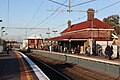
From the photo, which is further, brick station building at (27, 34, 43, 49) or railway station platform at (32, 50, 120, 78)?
brick station building at (27, 34, 43, 49)

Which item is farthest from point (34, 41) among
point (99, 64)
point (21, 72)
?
point (21, 72)

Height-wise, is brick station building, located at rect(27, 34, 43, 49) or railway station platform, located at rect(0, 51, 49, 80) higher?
brick station building, located at rect(27, 34, 43, 49)

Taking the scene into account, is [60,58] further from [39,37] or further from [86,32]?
[39,37]

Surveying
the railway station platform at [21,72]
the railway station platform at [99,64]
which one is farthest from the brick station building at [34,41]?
the railway station platform at [21,72]

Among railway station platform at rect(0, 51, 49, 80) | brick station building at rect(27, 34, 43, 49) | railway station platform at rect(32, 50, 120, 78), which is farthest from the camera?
brick station building at rect(27, 34, 43, 49)

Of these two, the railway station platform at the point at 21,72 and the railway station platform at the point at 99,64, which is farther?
the railway station platform at the point at 99,64

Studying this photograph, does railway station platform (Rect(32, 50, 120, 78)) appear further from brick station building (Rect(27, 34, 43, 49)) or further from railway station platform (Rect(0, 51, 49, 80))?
brick station building (Rect(27, 34, 43, 49))

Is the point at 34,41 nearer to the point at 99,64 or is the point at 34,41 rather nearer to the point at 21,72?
the point at 99,64

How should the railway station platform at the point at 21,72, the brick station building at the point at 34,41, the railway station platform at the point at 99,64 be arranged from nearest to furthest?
the railway station platform at the point at 21,72 → the railway station platform at the point at 99,64 → the brick station building at the point at 34,41

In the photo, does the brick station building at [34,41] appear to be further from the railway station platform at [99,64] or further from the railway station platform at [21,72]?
the railway station platform at [21,72]

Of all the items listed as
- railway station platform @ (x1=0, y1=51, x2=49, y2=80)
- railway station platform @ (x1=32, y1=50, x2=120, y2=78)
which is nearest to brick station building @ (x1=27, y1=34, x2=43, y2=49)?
railway station platform @ (x1=32, y1=50, x2=120, y2=78)

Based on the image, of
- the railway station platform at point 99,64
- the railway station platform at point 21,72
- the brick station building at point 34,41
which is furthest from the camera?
the brick station building at point 34,41

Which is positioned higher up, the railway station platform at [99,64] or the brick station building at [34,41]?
the brick station building at [34,41]

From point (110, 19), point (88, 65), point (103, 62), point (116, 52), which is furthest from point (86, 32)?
point (110, 19)
